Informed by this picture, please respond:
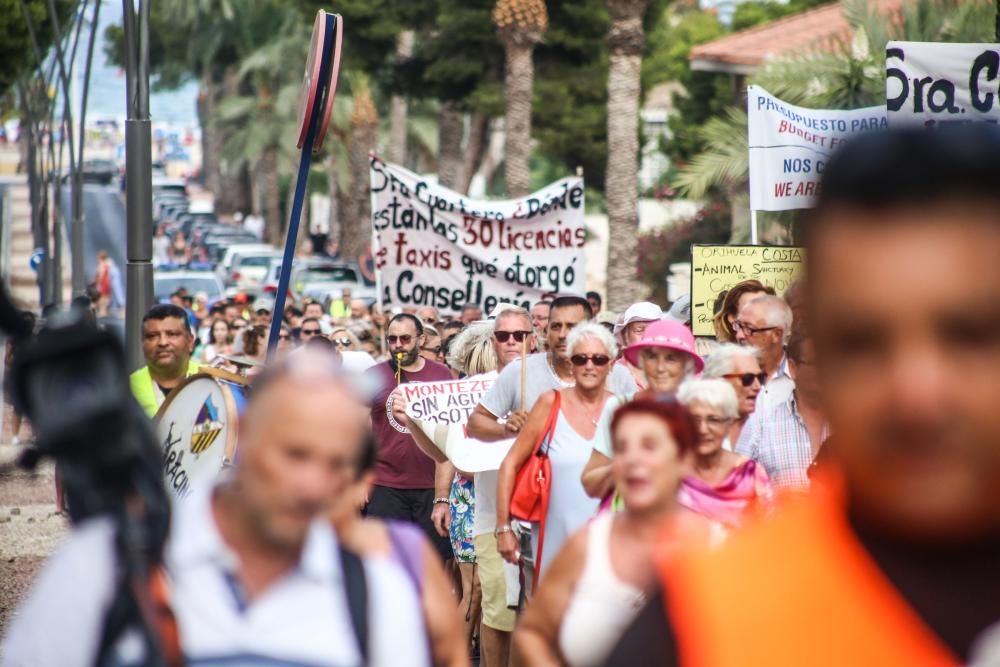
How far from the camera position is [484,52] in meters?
36.6

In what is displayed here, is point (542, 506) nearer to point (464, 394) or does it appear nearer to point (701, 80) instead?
point (464, 394)

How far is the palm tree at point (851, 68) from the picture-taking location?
18.6m

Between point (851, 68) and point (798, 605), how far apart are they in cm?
1814

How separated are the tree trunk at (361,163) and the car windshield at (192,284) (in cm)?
1133

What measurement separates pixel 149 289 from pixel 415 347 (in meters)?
3.09

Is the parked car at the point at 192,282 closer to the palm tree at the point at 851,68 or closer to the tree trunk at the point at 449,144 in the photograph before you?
the tree trunk at the point at 449,144

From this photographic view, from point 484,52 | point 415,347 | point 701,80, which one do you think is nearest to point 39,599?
point 415,347

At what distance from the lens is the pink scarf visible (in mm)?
5305

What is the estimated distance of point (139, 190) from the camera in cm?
1288

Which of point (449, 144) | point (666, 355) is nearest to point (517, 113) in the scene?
point (449, 144)

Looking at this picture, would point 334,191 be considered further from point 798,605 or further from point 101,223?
point 798,605

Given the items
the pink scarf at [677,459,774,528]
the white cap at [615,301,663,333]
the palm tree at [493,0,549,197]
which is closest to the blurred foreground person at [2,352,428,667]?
the pink scarf at [677,459,774,528]

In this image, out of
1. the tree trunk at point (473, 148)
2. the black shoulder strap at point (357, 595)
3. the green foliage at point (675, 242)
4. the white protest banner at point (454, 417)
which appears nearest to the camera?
the black shoulder strap at point (357, 595)

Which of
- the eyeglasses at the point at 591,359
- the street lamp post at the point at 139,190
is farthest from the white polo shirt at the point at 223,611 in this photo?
the street lamp post at the point at 139,190
